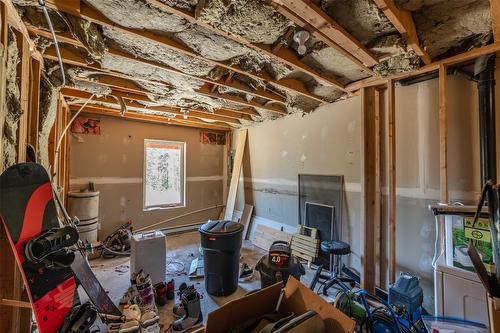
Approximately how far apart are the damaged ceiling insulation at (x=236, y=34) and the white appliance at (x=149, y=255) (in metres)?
1.60

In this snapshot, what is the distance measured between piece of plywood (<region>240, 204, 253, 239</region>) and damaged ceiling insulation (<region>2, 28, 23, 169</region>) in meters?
3.58

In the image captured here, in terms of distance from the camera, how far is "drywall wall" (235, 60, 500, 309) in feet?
6.61

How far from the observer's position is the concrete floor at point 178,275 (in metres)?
2.35

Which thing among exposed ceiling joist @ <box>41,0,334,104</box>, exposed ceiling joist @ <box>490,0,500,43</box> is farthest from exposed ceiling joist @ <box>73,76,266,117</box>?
exposed ceiling joist @ <box>490,0,500,43</box>

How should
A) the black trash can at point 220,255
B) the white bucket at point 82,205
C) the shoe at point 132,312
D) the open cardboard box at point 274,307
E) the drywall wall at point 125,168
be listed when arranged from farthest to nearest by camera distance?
the drywall wall at point 125,168 → the white bucket at point 82,205 → the black trash can at point 220,255 → the shoe at point 132,312 → the open cardboard box at point 274,307

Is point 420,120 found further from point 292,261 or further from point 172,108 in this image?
point 172,108

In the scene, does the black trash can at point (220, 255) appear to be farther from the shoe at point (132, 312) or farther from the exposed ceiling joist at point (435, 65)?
the exposed ceiling joist at point (435, 65)

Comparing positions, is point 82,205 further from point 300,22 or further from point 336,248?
point 300,22

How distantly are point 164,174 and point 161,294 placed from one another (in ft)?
9.30

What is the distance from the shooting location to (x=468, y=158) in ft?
6.50

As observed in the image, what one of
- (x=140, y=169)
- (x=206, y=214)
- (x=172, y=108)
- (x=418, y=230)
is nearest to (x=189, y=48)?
(x=172, y=108)

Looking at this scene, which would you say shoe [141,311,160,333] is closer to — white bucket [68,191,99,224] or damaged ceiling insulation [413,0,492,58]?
white bucket [68,191,99,224]

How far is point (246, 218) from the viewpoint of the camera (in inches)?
180

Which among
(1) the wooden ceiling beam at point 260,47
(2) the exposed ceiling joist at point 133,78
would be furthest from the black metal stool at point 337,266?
(2) the exposed ceiling joist at point 133,78
